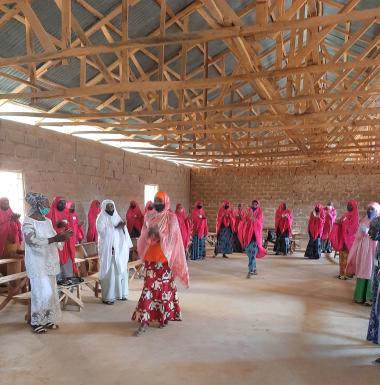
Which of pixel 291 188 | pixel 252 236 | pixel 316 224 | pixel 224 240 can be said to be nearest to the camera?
pixel 252 236

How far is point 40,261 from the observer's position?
508cm

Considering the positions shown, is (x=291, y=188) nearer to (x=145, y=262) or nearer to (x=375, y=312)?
(x=375, y=312)

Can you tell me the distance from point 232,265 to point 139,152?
4697mm

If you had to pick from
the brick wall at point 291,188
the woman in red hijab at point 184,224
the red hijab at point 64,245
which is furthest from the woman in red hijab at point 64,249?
the brick wall at point 291,188

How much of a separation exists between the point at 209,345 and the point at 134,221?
247 inches

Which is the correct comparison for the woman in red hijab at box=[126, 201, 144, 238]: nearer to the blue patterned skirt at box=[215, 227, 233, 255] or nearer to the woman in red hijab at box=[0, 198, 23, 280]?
the blue patterned skirt at box=[215, 227, 233, 255]

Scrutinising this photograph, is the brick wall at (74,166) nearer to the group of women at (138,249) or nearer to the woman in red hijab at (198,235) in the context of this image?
the group of women at (138,249)

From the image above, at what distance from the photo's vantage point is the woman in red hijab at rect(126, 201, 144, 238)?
10664mm

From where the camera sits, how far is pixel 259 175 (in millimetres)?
17016

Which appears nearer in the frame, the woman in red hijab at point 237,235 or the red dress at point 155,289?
the red dress at point 155,289

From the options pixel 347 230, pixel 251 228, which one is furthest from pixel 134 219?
pixel 347 230

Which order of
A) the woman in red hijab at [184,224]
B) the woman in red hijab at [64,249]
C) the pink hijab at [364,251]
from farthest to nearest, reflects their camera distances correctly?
1. the woman in red hijab at [184,224]
2. the woman in red hijab at [64,249]
3. the pink hijab at [364,251]

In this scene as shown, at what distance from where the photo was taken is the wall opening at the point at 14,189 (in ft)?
25.8

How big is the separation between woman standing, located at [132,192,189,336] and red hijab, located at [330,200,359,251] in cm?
452
